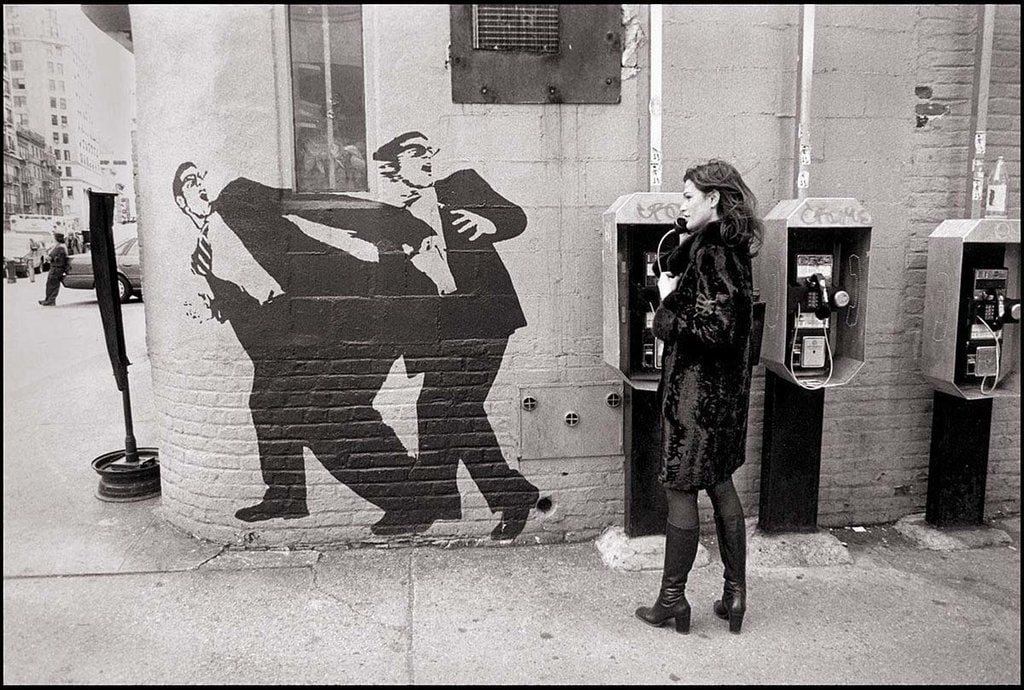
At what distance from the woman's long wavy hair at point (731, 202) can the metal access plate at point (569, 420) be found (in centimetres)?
142

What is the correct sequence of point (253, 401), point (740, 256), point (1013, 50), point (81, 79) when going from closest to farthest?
1. point (740, 256)
2. point (253, 401)
3. point (1013, 50)
4. point (81, 79)

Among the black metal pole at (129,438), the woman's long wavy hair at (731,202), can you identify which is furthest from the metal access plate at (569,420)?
the black metal pole at (129,438)

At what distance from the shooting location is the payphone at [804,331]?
12.5 ft

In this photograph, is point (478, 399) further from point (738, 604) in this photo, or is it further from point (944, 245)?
point (944, 245)

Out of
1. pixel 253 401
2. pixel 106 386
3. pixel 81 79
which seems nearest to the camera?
pixel 253 401

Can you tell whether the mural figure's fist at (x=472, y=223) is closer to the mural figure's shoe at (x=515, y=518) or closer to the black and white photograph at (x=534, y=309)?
the black and white photograph at (x=534, y=309)

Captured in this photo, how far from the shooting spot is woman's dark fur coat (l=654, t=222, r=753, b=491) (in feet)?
9.89

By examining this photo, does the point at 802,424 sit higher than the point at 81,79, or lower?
lower

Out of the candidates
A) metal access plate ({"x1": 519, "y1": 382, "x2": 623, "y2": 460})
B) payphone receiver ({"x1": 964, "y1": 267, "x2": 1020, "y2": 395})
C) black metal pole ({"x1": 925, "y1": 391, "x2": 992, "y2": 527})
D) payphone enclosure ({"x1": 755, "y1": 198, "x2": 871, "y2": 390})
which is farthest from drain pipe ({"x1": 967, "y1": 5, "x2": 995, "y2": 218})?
metal access plate ({"x1": 519, "y1": 382, "x2": 623, "y2": 460})

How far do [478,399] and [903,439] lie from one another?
259 centimetres

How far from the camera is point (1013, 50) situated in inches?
173

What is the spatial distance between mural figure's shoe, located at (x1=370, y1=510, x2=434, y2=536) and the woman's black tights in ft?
5.04

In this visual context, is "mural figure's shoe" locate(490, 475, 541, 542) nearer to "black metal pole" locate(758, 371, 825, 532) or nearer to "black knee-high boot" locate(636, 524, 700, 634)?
"black knee-high boot" locate(636, 524, 700, 634)

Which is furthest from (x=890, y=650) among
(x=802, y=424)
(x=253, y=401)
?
(x=253, y=401)
